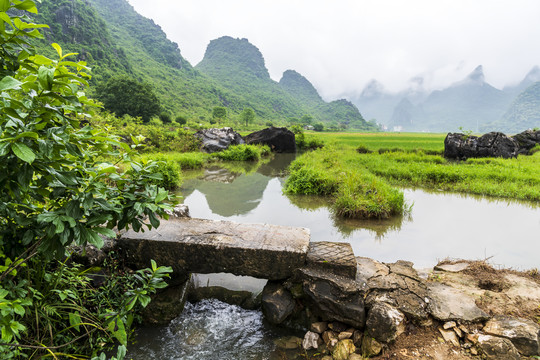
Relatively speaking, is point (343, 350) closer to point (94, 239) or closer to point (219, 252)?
point (219, 252)

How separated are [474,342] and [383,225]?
3565 millimetres

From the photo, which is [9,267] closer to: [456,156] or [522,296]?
[522,296]

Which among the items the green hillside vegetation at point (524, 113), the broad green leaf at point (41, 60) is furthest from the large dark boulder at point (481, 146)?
the green hillside vegetation at point (524, 113)

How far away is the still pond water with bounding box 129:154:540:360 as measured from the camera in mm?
2713

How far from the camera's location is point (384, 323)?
7.82ft

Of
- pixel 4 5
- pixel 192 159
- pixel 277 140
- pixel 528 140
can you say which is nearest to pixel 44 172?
pixel 4 5

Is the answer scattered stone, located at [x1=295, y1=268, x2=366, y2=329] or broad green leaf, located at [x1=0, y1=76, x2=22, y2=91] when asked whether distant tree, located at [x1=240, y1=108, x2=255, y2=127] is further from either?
broad green leaf, located at [x1=0, y1=76, x2=22, y2=91]

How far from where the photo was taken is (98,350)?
7.89 feet

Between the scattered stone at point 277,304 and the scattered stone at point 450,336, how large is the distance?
4.76ft

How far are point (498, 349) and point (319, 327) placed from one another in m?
1.49

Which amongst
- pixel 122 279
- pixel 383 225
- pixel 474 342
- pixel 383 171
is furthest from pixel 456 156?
pixel 122 279

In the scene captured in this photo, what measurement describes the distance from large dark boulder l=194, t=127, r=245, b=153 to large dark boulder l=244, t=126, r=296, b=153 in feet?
6.89

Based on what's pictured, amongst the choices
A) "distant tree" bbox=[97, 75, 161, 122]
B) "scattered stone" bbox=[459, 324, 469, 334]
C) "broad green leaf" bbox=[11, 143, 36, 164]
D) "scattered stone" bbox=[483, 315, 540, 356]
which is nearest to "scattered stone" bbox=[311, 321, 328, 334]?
"scattered stone" bbox=[459, 324, 469, 334]

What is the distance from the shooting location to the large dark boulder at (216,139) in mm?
18688
